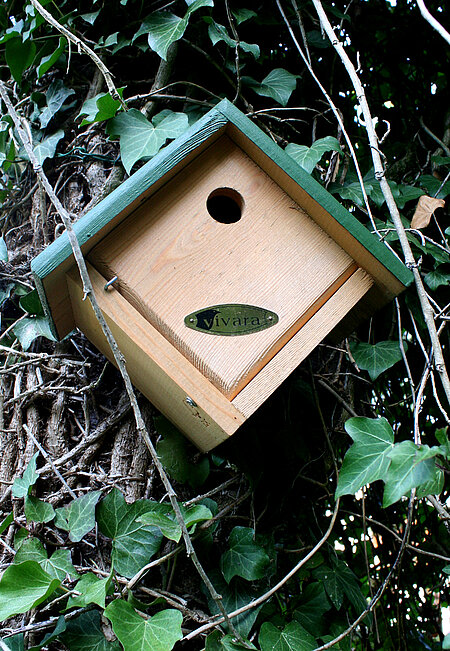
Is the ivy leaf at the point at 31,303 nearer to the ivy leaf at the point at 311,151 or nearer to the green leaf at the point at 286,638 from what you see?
the ivy leaf at the point at 311,151

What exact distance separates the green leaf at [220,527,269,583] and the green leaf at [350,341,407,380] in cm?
48

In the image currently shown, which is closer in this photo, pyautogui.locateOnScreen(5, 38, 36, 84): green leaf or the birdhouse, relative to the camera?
the birdhouse

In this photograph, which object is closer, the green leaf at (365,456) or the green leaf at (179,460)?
the green leaf at (365,456)

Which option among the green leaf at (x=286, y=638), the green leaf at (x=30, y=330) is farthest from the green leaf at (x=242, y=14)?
the green leaf at (x=286, y=638)

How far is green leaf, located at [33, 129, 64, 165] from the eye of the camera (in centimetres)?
158

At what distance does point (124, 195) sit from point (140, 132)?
0.40 m

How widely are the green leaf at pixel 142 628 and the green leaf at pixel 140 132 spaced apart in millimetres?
913

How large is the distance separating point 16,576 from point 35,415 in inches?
17.0

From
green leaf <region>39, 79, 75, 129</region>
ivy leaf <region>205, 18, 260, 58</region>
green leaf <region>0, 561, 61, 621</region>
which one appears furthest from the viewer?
green leaf <region>39, 79, 75, 129</region>

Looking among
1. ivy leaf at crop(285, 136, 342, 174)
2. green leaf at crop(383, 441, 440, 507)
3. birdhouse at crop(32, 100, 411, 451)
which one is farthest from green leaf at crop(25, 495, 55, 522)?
ivy leaf at crop(285, 136, 342, 174)

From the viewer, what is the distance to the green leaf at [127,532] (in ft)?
3.90

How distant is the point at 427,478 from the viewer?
0.93 meters

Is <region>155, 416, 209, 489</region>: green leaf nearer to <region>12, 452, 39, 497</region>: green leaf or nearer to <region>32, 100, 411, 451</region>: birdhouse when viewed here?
<region>32, 100, 411, 451</region>: birdhouse

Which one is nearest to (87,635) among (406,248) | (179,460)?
(179,460)
